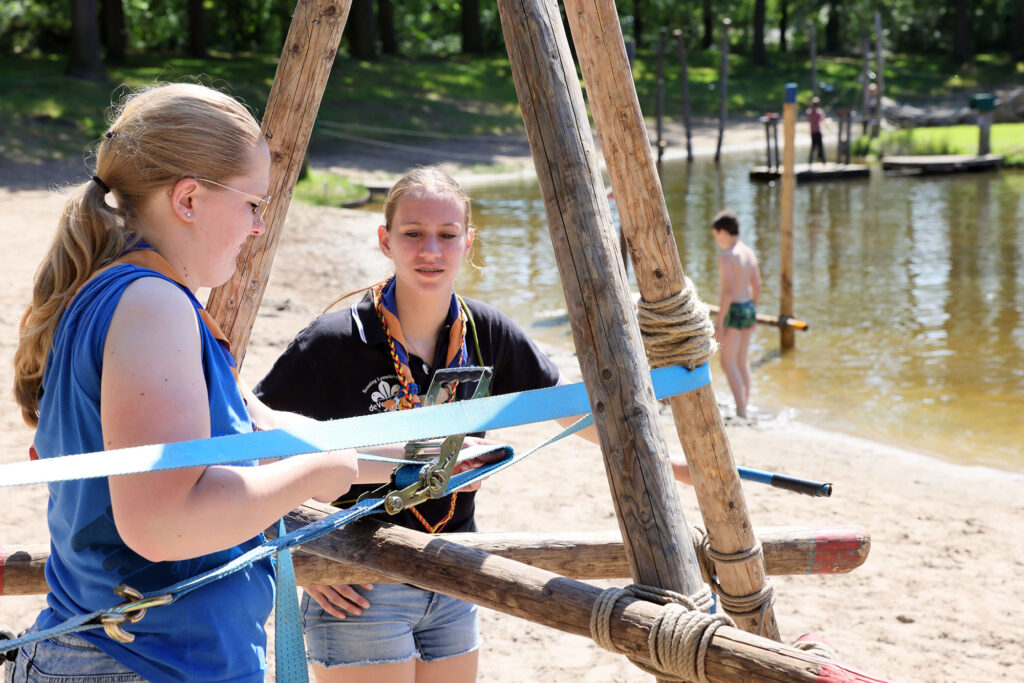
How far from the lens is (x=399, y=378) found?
239 cm

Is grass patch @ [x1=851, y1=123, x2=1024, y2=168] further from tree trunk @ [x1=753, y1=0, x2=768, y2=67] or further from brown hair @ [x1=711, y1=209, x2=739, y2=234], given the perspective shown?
brown hair @ [x1=711, y1=209, x2=739, y2=234]

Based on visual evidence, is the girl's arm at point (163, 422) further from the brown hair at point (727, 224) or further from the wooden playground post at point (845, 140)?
the wooden playground post at point (845, 140)

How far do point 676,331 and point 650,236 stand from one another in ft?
0.70

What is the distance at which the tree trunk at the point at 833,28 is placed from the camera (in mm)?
46938

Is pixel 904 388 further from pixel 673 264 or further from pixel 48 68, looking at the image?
pixel 48 68

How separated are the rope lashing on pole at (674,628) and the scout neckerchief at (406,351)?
788 millimetres

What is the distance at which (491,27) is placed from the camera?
1743 inches

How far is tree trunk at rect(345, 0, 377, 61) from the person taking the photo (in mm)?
31719

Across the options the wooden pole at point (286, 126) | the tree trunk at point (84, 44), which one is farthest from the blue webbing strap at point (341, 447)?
the tree trunk at point (84, 44)

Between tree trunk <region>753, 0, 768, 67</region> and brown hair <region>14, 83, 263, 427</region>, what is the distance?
4294 centimetres

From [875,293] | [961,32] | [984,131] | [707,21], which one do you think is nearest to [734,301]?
[875,293]

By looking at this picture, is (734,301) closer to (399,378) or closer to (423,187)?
(423,187)

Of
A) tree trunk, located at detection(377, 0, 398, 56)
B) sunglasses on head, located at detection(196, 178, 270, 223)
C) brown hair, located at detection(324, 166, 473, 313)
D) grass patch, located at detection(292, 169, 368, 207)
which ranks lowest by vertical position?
grass patch, located at detection(292, 169, 368, 207)

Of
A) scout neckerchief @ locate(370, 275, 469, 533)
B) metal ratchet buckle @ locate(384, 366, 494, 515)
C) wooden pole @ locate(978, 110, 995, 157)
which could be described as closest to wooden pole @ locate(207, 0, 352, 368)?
scout neckerchief @ locate(370, 275, 469, 533)
